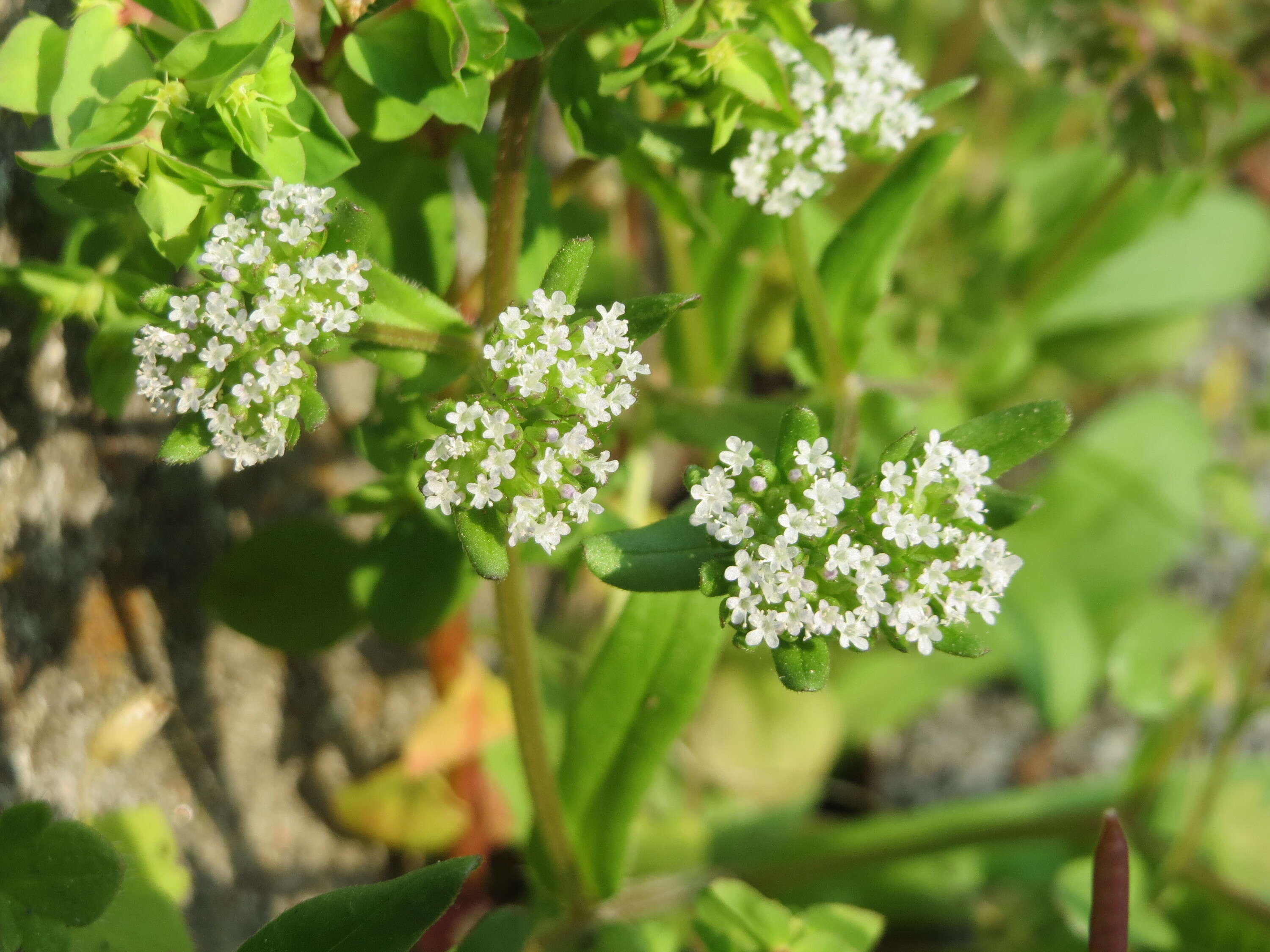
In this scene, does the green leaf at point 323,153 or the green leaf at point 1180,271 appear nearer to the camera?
the green leaf at point 323,153

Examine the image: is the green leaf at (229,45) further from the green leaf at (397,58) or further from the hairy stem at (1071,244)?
the hairy stem at (1071,244)

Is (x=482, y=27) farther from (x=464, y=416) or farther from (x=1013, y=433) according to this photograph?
(x=1013, y=433)

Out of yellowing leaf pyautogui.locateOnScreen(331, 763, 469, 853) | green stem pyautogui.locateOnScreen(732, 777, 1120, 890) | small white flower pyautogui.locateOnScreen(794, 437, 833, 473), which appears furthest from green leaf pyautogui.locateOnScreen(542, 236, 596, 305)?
green stem pyautogui.locateOnScreen(732, 777, 1120, 890)

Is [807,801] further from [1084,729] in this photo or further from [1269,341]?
[1269,341]

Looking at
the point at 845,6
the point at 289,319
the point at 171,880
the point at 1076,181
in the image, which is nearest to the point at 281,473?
the point at 171,880

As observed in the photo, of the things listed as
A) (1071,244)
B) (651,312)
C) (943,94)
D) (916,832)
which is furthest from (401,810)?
(1071,244)

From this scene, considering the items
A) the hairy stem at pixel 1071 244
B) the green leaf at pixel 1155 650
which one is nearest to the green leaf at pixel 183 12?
the hairy stem at pixel 1071 244

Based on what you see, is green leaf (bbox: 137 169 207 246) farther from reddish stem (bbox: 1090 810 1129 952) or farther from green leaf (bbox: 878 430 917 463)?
reddish stem (bbox: 1090 810 1129 952)
